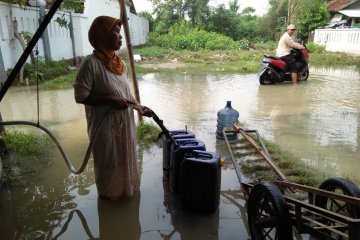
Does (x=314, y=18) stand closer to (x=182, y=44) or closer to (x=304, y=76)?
(x=182, y=44)

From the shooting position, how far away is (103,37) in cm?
299

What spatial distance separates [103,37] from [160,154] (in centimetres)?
231

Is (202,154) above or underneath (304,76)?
above

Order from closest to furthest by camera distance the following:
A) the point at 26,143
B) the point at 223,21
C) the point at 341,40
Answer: the point at 26,143 < the point at 341,40 < the point at 223,21

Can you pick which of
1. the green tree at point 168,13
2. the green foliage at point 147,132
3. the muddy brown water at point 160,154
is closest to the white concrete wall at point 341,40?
the muddy brown water at point 160,154

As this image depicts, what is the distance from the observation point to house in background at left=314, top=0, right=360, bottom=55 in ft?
65.4

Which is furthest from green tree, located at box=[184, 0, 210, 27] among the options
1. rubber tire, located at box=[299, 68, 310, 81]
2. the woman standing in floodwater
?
the woman standing in floodwater

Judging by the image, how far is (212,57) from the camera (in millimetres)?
19094

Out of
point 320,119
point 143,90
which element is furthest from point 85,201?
point 143,90

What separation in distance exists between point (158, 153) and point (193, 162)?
189 centimetres

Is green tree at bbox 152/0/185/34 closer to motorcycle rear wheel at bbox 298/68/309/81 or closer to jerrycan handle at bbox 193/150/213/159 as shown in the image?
motorcycle rear wheel at bbox 298/68/309/81

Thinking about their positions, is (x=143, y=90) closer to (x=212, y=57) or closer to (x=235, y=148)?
(x=235, y=148)

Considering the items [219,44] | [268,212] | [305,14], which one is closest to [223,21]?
[305,14]

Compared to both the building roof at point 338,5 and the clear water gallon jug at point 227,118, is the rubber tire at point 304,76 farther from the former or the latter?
the building roof at point 338,5
